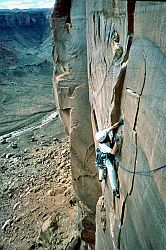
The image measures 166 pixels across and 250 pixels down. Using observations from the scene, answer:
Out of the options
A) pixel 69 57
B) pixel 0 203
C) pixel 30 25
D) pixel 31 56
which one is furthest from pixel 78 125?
pixel 30 25

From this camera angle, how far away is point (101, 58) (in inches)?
132

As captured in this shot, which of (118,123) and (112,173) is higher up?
(118,123)

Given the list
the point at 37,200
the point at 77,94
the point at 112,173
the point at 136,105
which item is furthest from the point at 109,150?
the point at 37,200

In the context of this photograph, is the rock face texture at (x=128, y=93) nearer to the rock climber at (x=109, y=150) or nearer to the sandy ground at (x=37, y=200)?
the rock climber at (x=109, y=150)

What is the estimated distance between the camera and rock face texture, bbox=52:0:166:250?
176 centimetres

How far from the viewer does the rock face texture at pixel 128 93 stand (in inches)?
69.2

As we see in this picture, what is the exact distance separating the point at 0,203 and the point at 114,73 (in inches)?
204

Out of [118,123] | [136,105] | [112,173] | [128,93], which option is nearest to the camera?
[136,105]

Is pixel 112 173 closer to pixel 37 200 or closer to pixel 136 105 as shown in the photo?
pixel 136 105

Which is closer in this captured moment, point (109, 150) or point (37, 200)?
point (109, 150)

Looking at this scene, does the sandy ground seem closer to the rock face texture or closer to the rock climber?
the rock face texture

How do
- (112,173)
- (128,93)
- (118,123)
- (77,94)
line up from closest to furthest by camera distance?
(128,93), (118,123), (112,173), (77,94)

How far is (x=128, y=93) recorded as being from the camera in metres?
2.33

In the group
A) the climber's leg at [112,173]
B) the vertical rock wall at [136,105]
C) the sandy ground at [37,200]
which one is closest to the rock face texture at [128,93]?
the vertical rock wall at [136,105]
